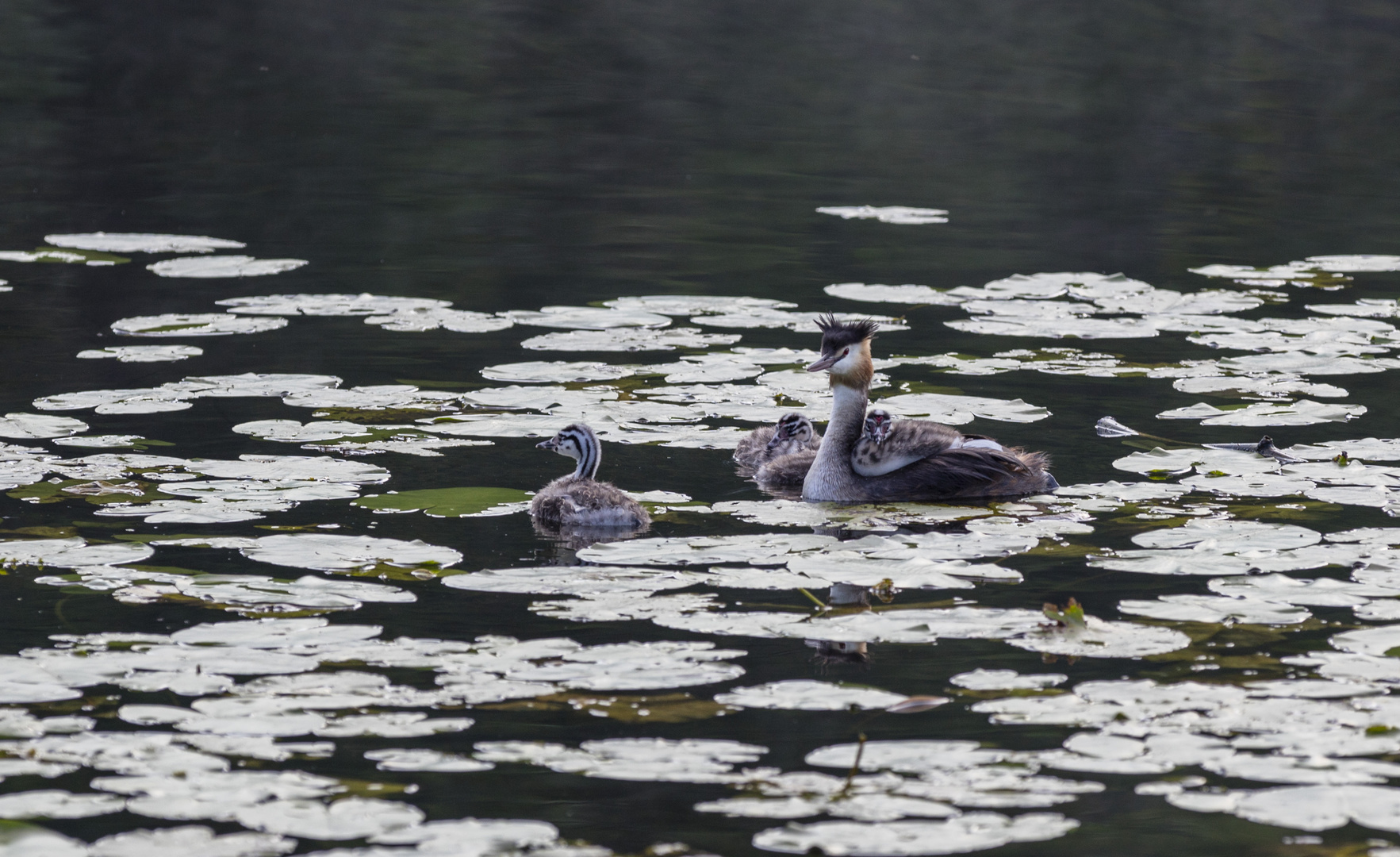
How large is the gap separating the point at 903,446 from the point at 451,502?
2.65 meters

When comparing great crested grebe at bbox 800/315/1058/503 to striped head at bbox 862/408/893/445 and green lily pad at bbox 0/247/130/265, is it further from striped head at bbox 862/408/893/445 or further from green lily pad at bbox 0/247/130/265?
green lily pad at bbox 0/247/130/265

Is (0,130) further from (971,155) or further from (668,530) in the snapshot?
(668,530)

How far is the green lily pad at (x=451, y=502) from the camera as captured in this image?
953 cm

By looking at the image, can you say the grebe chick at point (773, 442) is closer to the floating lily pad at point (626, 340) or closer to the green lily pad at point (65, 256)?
the floating lily pad at point (626, 340)

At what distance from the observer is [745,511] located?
984cm

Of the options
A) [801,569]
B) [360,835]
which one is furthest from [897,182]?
[360,835]

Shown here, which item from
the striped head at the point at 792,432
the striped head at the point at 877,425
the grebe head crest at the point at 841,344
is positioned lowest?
the striped head at the point at 792,432

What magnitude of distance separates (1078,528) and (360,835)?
511 centimetres

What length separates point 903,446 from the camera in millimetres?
10453

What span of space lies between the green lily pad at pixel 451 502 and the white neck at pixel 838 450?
1724 millimetres

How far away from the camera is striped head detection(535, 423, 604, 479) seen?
32.6ft

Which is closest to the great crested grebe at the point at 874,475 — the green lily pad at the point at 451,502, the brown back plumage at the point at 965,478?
the brown back plumage at the point at 965,478

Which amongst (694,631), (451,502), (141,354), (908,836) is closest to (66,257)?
(141,354)

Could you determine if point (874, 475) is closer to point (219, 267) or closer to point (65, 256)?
point (219, 267)
